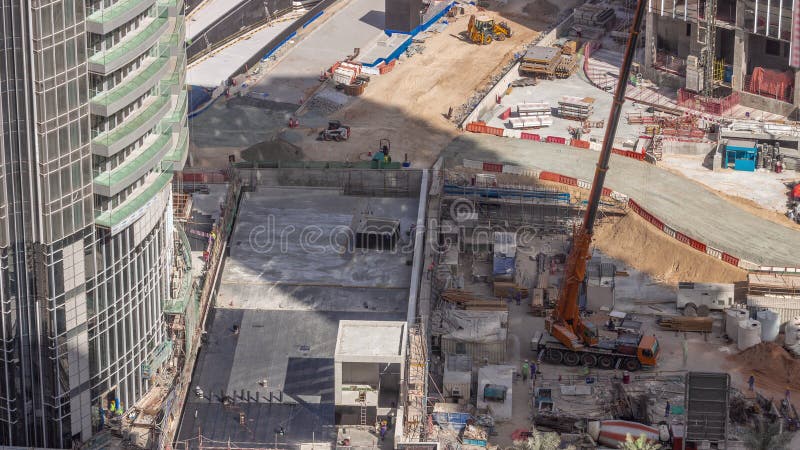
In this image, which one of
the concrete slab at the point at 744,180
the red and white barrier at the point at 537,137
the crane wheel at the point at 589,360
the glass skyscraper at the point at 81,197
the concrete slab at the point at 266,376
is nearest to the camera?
the glass skyscraper at the point at 81,197

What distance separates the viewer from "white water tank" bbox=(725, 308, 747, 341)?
123512 millimetres

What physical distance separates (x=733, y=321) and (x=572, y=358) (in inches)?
498

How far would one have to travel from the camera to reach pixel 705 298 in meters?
128

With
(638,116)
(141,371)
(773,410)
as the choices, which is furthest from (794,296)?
(141,371)

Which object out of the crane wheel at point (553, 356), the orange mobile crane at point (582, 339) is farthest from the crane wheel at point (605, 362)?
the crane wheel at point (553, 356)

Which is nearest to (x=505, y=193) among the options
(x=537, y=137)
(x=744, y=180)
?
(x=537, y=137)

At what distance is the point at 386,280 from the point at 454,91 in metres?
45.9

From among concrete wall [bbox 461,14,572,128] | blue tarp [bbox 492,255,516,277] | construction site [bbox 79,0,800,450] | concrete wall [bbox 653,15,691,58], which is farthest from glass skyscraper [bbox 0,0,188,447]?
concrete wall [bbox 653,15,691,58]

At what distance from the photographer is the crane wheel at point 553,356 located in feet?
396

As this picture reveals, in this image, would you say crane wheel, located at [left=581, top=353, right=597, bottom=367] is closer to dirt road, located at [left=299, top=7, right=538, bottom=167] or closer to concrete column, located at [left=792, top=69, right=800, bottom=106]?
dirt road, located at [left=299, top=7, right=538, bottom=167]

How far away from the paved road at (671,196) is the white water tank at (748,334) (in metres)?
11.9

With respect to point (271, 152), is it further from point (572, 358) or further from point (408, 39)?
point (572, 358)

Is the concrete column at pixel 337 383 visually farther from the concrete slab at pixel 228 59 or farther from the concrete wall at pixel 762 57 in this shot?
the concrete wall at pixel 762 57

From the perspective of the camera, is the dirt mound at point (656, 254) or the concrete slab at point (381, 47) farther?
the concrete slab at point (381, 47)
